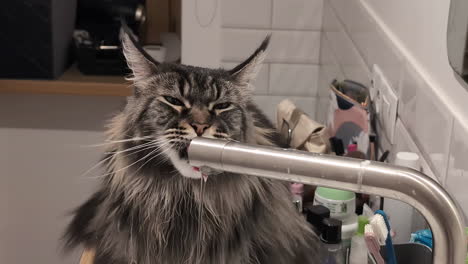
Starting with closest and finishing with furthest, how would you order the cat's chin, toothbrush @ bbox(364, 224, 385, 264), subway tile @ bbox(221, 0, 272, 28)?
toothbrush @ bbox(364, 224, 385, 264) → the cat's chin → subway tile @ bbox(221, 0, 272, 28)

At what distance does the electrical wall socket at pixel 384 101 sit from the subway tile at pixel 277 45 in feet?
2.57

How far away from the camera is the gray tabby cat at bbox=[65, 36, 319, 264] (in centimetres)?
112

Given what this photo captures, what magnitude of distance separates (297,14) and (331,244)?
117 cm

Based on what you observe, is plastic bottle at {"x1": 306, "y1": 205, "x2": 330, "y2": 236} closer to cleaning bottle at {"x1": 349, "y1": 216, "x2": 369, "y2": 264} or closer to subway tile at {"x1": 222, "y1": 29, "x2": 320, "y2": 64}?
cleaning bottle at {"x1": 349, "y1": 216, "x2": 369, "y2": 264}

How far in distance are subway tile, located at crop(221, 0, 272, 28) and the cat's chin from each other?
1142mm

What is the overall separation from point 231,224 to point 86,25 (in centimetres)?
156

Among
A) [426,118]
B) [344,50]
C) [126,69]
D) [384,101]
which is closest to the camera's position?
[426,118]

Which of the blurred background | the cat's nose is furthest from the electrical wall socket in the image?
the cat's nose

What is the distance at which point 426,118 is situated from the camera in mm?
1034

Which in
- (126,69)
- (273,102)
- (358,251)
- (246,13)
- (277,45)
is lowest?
(358,251)

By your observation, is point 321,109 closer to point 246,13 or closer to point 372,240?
point 246,13

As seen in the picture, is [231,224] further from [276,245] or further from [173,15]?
[173,15]

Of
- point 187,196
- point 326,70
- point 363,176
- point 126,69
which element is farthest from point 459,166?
point 126,69

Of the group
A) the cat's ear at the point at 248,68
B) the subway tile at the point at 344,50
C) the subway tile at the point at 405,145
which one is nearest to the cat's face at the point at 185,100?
the cat's ear at the point at 248,68
